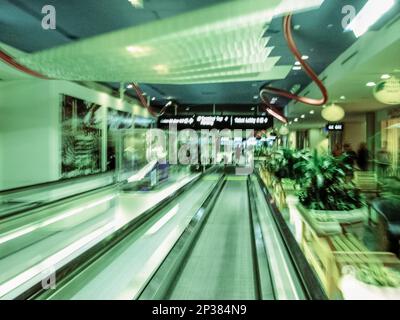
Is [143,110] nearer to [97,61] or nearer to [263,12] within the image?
[97,61]

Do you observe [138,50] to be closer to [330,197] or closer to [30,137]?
[330,197]

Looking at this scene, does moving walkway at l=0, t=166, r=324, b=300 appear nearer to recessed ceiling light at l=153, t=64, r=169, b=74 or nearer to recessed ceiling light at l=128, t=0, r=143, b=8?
recessed ceiling light at l=153, t=64, r=169, b=74

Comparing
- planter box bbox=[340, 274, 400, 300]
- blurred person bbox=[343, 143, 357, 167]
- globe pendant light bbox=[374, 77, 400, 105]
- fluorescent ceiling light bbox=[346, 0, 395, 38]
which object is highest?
fluorescent ceiling light bbox=[346, 0, 395, 38]

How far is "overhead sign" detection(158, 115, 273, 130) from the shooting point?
11.1 m

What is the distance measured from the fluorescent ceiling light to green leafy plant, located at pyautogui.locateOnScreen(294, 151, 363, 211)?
183 centimetres

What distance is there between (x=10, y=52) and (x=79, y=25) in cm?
246

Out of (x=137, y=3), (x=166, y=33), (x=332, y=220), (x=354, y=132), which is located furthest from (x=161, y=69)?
(x=354, y=132)

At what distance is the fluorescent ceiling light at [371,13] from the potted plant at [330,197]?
6.01 feet

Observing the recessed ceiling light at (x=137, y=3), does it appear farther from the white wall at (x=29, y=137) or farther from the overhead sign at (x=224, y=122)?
the overhead sign at (x=224, y=122)

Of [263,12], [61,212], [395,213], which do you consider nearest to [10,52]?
[61,212]

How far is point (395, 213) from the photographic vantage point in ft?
12.4

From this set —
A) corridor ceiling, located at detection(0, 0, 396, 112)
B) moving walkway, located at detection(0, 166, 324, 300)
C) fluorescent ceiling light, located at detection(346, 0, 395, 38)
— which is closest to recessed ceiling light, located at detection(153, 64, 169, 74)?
corridor ceiling, located at detection(0, 0, 396, 112)

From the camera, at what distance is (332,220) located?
13.5 feet

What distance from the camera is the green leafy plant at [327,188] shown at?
4746mm
